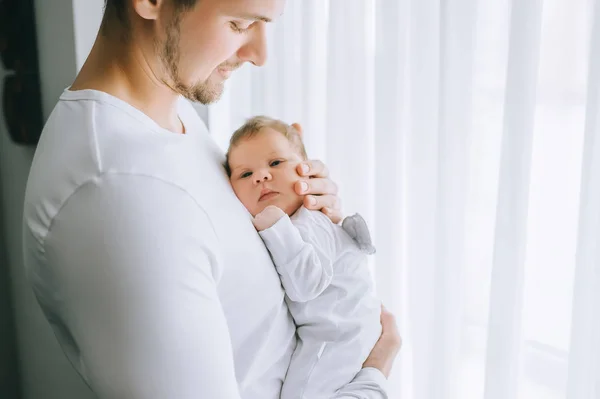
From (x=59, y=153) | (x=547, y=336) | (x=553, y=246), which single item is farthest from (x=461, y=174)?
(x=59, y=153)

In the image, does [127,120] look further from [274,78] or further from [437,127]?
[274,78]

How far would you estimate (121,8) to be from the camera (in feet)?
2.86

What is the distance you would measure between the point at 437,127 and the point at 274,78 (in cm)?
68

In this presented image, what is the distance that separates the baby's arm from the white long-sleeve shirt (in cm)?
11

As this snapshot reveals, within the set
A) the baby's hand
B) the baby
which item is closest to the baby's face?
the baby

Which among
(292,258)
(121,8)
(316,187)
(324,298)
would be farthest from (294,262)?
(121,8)

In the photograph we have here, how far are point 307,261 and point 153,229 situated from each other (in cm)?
38

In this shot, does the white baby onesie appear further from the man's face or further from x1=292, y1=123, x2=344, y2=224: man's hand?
the man's face

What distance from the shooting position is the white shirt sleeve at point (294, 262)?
0.95 metres

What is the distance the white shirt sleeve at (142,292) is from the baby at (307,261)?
11.1 inches

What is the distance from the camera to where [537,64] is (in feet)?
3.37

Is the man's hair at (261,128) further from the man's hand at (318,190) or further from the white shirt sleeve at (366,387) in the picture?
the white shirt sleeve at (366,387)

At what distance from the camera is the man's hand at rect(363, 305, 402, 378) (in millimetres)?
1100

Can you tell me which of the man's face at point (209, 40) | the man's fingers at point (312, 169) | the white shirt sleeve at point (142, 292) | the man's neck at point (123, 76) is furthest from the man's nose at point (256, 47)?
the white shirt sleeve at point (142, 292)
